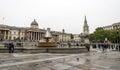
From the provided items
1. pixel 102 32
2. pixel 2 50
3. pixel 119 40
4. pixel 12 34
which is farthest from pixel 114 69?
pixel 12 34

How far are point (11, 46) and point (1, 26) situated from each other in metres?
96.0

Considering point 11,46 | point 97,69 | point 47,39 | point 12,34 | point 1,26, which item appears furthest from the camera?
point 12,34

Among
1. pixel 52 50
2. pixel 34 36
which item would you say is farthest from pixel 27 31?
pixel 52 50

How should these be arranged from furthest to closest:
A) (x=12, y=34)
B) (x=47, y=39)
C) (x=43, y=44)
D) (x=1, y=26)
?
(x=12, y=34) < (x=1, y=26) < (x=47, y=39) < (x=43, y=44)

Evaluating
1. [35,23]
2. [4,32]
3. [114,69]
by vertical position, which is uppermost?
[35,23]

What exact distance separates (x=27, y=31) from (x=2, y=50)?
111 meters

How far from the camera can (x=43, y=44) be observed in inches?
1280

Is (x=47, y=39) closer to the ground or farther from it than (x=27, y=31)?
closer to the ground

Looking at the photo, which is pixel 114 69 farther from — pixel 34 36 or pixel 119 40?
pixel 34 36

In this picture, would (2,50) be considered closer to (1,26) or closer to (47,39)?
(47,39)

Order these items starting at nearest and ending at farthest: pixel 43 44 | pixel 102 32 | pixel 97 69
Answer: pixel 97 69 → pixel 43 44 → pixel 102 32

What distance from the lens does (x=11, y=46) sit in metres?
24.2

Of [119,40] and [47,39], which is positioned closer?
[47,39]

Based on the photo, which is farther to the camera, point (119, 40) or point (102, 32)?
point (102, 32)
